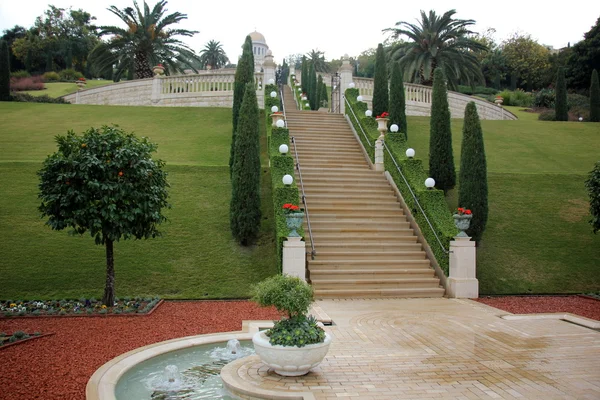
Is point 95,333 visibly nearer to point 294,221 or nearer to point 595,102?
point 294,221

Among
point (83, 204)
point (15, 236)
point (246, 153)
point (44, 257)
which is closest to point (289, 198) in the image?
point (246, 153)

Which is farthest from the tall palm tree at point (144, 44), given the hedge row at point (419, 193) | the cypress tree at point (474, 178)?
the cypress tree at point (474, 178)

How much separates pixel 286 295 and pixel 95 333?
13.6ft

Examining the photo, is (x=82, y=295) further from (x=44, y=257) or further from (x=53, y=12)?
(x=53, y=12)

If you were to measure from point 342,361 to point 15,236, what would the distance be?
34.3 ft

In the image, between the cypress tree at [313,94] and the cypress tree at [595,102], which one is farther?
the cypress tree at [313,94]

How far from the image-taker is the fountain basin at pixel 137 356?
5.77 m

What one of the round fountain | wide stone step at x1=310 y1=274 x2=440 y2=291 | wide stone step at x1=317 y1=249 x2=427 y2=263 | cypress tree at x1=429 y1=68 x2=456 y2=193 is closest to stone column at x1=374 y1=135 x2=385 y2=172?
cypress tree at x1=429 y1=68 x2=456 y2=193

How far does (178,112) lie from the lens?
26125 mm

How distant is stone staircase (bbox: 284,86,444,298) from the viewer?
41.3 ft

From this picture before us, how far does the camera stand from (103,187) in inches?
395

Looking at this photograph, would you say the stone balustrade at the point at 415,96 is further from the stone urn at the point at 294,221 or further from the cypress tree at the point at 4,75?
the cypress tree at the point at 4,75

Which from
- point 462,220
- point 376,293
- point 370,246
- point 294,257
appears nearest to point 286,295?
point 294,257

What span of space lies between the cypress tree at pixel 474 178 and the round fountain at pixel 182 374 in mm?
9104
